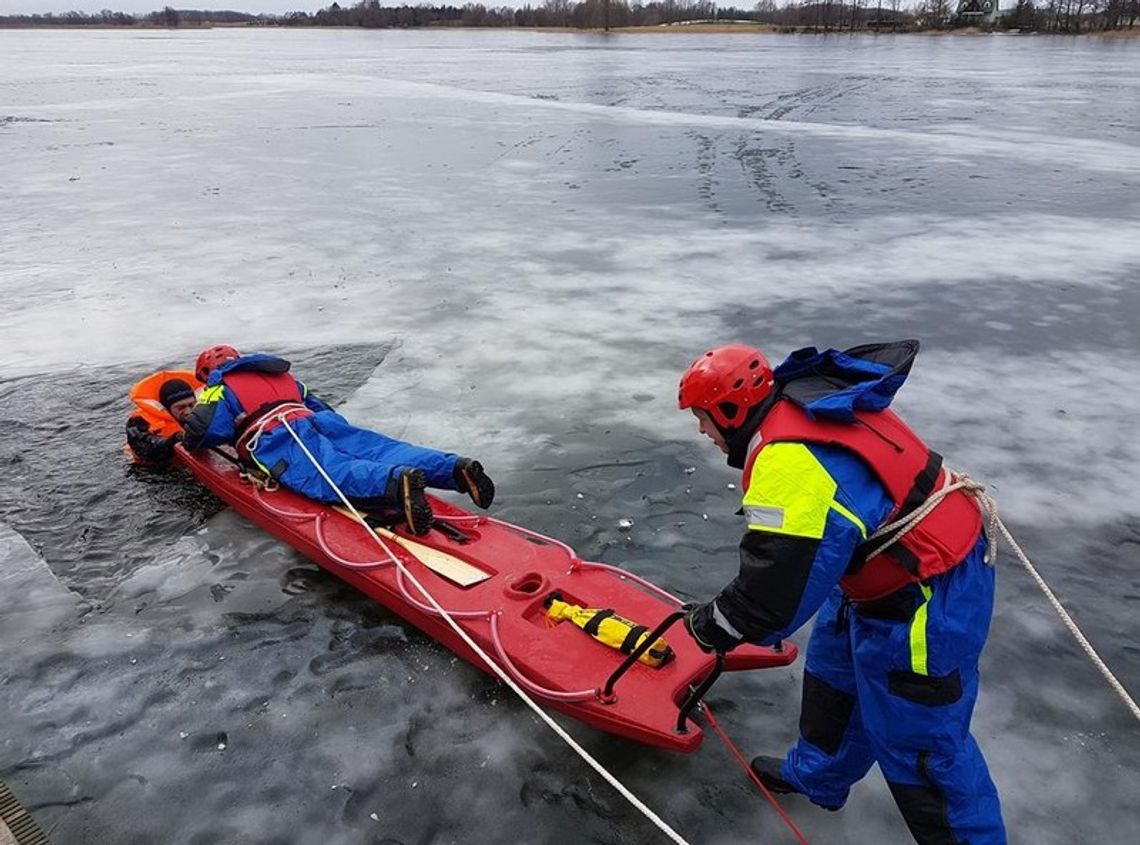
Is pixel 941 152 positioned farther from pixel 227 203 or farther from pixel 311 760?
pixel 311 760

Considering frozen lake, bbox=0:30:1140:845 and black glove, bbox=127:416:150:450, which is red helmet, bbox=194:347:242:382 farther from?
frozen lake, bbox=0:30:1140:845

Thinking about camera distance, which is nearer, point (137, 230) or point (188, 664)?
point (188, 664)

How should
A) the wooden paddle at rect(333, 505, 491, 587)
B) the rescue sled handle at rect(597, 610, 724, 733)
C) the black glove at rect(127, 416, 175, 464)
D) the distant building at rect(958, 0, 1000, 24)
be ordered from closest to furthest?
the rescue sled handle at rect(597, 610, 724, 733) → the wooden paddle at rect(333, 505, 491, 587) → the black glove at rect(127, 416, 175, 464) → the distant building at rect(958, 0, 1000, 24)

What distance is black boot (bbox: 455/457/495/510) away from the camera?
12.1 ft

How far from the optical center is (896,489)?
193 cm

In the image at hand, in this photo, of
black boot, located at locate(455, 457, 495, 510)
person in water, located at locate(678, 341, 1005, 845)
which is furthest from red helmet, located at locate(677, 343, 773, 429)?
black boot, located at locate(455, 457, 495, 510)

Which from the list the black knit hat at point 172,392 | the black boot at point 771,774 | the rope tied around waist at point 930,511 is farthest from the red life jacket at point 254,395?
the rope tied around waist at point 930,511

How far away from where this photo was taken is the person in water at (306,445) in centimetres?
372

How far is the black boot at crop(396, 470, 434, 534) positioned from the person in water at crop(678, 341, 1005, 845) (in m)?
1.78

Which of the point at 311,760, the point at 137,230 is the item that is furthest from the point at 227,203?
the point at 311,760

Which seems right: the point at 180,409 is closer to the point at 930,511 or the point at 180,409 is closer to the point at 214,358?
the point at 214,358

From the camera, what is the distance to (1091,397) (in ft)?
16.2

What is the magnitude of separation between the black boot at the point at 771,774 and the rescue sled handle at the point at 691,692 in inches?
10.5

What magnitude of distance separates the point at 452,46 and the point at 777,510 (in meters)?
49.3
